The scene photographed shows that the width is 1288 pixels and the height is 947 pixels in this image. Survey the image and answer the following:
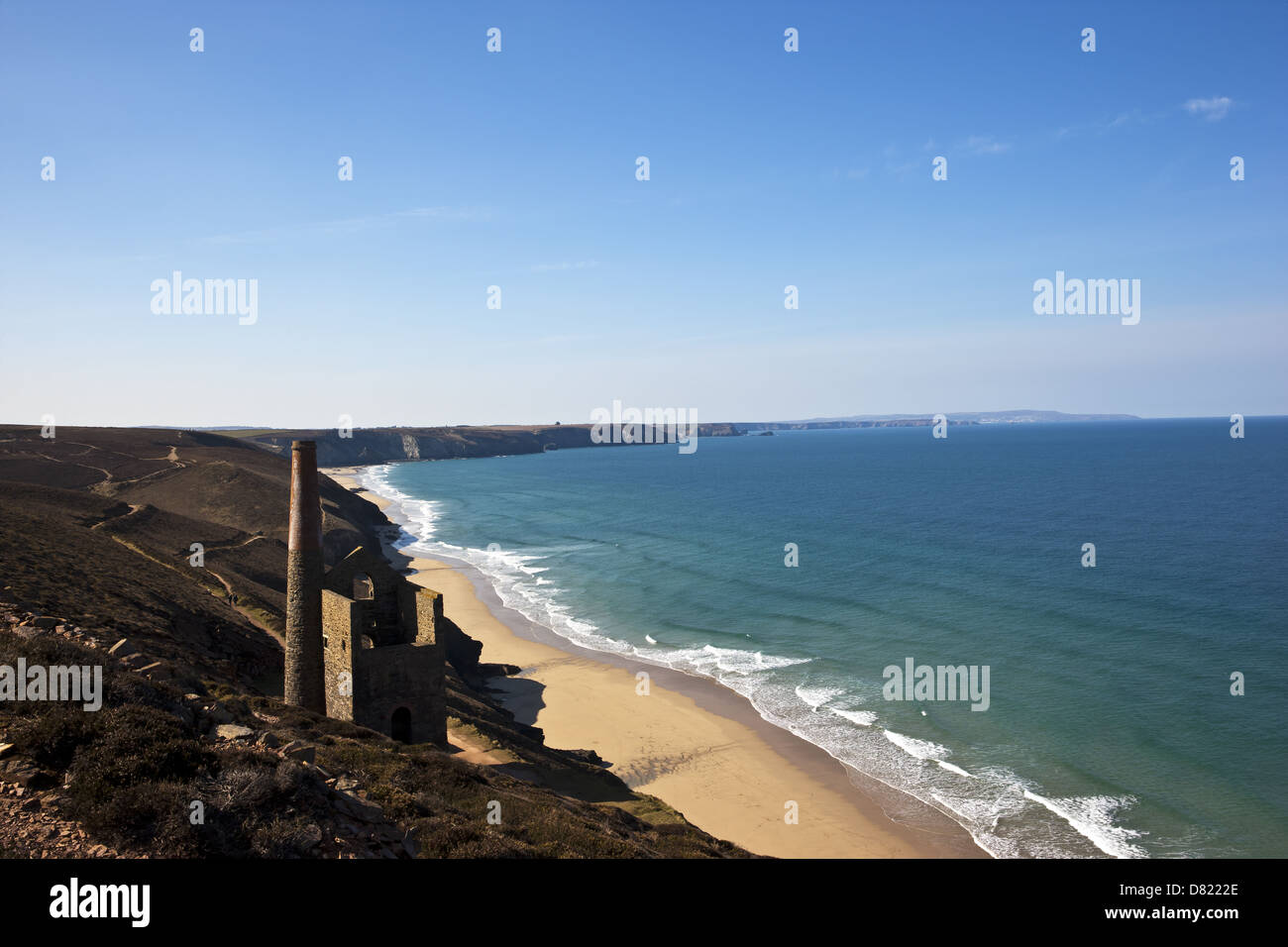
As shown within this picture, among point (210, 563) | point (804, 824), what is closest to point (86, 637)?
point (804, 824)

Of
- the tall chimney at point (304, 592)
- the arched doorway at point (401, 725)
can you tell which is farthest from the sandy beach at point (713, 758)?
the tall chimney at point (304, 592)

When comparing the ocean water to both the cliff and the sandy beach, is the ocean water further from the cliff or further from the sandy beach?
the cliff

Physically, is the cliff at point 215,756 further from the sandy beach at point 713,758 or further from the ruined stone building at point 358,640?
the sandy beach at point 713,758

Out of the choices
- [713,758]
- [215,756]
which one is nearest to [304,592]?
[215,756]

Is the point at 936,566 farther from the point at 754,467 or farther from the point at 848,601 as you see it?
the point at 754,467

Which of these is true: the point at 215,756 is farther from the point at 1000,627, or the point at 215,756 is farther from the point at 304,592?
the point at 1000,627
